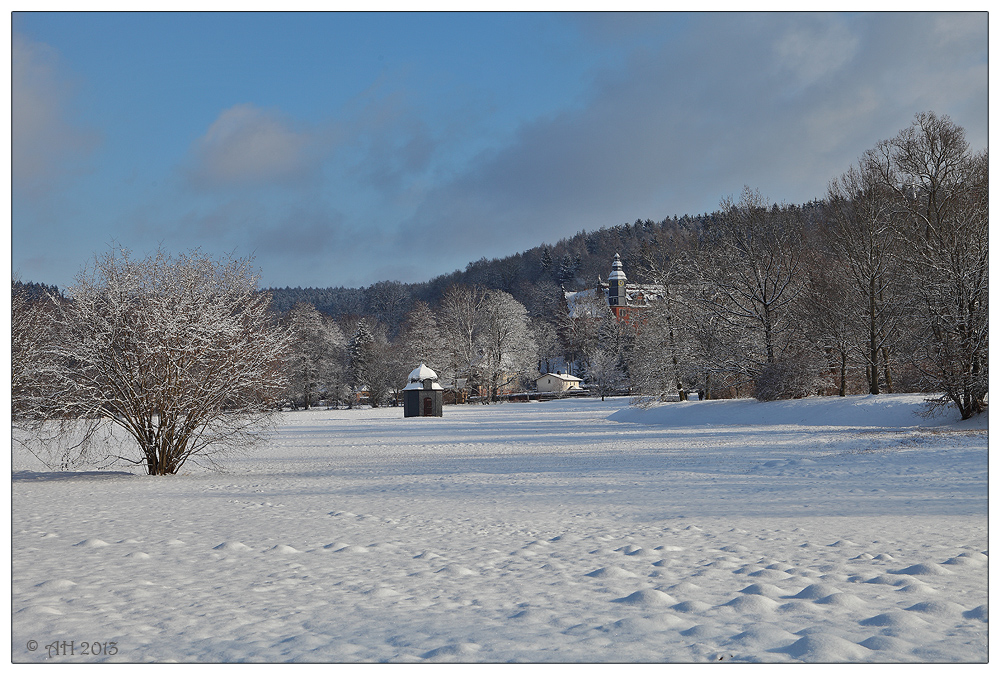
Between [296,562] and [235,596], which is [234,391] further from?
[235,596]

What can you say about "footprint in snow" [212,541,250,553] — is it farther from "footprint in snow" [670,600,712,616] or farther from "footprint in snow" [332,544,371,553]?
"footprint in snow" [670,600,712,616]

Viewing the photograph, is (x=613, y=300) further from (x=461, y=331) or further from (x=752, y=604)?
(x=752, y=604)

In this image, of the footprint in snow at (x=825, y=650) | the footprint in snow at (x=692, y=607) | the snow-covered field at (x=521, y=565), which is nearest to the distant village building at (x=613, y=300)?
the snow-covered field at (x=521, y=565)

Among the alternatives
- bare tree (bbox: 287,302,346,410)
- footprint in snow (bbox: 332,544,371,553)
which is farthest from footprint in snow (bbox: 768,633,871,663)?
bare tree (bbox: 287,302,346,410)

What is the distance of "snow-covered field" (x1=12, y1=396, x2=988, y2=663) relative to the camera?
4371 mm

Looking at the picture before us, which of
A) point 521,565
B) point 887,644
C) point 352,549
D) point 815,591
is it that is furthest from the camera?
point 352,549

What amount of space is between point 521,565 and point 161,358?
1215 cm

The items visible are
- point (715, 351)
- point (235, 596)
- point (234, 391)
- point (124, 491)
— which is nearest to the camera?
point (235, 596)

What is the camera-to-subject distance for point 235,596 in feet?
18.0

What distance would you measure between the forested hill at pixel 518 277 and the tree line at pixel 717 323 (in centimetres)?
6493

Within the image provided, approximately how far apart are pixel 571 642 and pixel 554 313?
10895cm

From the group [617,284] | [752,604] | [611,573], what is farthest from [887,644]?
[617,284]

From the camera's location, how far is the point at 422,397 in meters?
46.1

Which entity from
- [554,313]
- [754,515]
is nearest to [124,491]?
[754,515]
